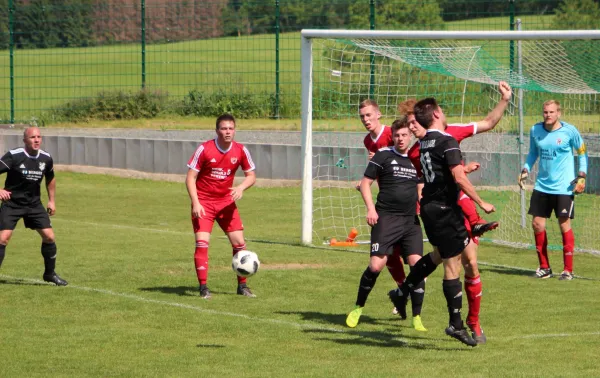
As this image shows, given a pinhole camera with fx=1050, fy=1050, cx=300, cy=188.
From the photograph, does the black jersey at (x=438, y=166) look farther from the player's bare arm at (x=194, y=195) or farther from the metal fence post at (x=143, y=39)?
the metal fence post at (x=143, y=39)

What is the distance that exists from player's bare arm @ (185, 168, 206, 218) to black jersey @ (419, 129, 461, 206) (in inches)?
124

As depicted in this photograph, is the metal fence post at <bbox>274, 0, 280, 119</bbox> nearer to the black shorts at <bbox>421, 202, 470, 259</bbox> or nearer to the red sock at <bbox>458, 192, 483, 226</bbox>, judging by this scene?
the red sock at <bbox>458, 192, 483, 226</bbox>

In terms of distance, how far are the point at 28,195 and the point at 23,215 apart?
0.23m

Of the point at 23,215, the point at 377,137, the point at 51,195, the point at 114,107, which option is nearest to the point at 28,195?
the point at 23,215

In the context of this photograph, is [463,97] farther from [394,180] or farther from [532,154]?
[394,180]

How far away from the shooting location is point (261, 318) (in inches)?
401

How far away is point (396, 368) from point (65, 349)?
2.81 m

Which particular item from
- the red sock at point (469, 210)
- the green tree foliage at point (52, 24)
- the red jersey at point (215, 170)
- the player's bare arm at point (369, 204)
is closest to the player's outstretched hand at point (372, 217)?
the player's bare arm at point (369, 204)

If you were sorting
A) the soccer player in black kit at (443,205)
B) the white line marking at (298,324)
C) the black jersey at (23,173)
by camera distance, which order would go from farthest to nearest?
the black jersey at (23,173) → the white line marking at (298,324) → the soccer player in black kit at (443,205)

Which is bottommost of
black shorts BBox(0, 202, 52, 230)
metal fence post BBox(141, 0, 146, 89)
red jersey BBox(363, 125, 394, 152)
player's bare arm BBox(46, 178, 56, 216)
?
black shorts BBox(0, 202, 52, 230)

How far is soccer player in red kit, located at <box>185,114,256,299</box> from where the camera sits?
11352 mm

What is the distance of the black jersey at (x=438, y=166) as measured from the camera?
8633 mm

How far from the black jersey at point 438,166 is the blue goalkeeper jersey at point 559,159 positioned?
4497 millimetres

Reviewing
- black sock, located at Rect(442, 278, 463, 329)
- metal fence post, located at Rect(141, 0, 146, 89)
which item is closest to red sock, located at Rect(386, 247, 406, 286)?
black sock, located at Rect(442, 278, 463, 329)
